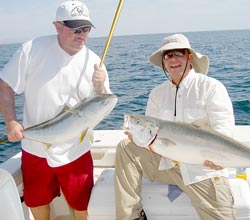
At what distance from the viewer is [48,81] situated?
116 inches

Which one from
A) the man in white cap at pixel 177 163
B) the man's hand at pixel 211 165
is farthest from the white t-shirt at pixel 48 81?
the man's hand at pixel 211 165

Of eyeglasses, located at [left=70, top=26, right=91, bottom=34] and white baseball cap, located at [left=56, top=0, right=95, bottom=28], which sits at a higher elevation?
white baseball cap, located at [left=56, top=0, right=95, bottom=28]

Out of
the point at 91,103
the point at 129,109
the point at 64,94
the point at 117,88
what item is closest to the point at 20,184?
the point at 64,94

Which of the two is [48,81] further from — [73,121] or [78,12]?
[78,12]

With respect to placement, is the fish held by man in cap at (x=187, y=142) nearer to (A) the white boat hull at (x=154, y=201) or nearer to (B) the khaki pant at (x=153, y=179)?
(B) the khaki pant at (x=153, y=179)

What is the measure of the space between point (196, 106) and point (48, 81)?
1.21m

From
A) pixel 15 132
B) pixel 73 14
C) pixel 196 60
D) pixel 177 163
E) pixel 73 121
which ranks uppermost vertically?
pixel 73 14

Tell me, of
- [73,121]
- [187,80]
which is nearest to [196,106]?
[187,80]

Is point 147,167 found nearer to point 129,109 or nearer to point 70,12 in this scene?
point 70,12

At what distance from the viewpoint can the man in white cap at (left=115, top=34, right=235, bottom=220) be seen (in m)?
2.76

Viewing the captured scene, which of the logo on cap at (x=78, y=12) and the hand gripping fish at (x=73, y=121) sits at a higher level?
the logo on cap at (x=78, y=12)

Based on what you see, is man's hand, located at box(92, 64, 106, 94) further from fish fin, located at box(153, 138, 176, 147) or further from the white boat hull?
the white boat hull

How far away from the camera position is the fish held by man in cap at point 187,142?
8.14 ft

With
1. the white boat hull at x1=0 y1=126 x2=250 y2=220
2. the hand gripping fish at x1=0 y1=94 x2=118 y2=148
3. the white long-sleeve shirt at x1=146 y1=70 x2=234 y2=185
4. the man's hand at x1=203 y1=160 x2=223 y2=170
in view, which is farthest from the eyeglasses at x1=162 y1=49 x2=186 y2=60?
the white boat hull at x1=0 y1=126 x2=250 y2=220
